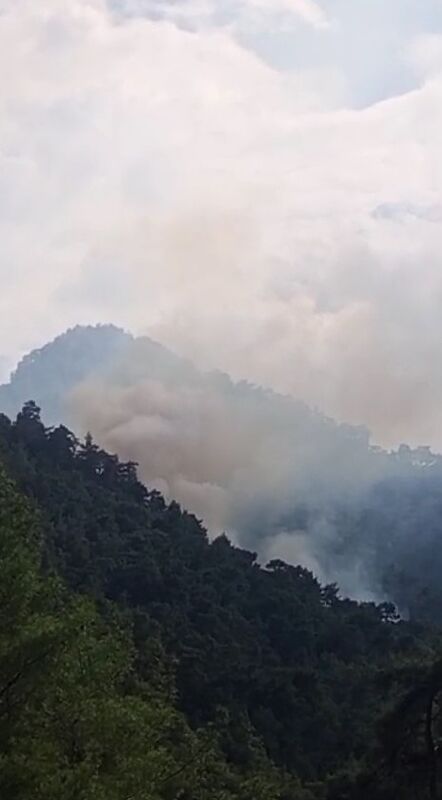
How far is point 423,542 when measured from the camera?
108 meters

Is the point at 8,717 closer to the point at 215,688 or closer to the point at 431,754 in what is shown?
the point at 431,754

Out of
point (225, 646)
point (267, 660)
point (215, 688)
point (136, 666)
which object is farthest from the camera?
point (267, 660)

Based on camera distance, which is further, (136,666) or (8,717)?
(136,666)

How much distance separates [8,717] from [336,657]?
4394cm

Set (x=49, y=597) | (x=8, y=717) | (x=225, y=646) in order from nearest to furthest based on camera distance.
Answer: (x=8, y=717)
(x=49, y=597)
(x=225, y=646)

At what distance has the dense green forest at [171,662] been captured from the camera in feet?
49.3

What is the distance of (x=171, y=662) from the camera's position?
3931 centimetres

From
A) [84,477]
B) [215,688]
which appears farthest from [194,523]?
[215,688]

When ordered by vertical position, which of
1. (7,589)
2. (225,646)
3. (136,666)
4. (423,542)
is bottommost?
(7,589)

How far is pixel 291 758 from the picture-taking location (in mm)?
44562

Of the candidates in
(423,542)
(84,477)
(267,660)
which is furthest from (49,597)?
(423,542)

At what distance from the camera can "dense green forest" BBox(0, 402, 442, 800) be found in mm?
15031

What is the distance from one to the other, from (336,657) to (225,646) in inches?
374

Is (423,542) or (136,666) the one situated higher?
(423,542)
